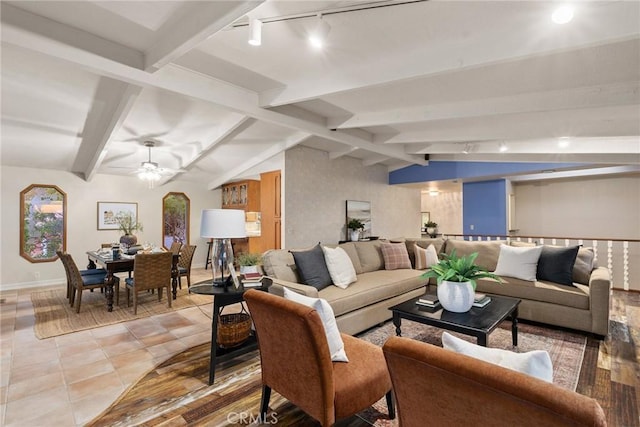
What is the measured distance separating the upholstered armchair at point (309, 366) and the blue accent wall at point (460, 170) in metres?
5.47

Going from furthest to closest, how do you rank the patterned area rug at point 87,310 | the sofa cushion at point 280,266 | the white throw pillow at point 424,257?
the white throw pillow at point 424,257 < the patterned area rug at point 87,310 < the sofa cushion at point 280,266

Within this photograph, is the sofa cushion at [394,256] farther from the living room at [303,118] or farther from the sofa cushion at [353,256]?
the living room at [303,118]

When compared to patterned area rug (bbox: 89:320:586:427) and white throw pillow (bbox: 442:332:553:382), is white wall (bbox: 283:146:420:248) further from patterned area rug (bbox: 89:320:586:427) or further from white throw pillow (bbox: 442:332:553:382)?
white throw pillow (bbox: 442:332:553:382)

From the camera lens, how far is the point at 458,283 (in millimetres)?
2646

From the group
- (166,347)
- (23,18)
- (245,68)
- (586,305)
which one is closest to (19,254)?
(166,347)

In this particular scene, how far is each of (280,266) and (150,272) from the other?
215 cm

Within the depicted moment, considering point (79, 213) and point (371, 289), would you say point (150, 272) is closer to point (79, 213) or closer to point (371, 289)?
point (371, 289)

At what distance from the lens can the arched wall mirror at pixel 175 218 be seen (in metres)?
7.51

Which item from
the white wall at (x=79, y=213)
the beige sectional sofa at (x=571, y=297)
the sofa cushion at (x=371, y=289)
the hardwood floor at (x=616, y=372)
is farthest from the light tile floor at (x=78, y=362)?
the beige sectional sofa at (x=571, y=297)

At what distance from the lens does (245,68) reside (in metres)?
2.95

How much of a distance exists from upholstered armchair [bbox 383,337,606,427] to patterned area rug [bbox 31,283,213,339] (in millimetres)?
4086

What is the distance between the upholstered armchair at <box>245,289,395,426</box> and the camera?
1479 millimetres

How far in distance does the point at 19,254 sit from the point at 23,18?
5644mm

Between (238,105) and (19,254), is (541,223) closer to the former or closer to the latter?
(238,105)
